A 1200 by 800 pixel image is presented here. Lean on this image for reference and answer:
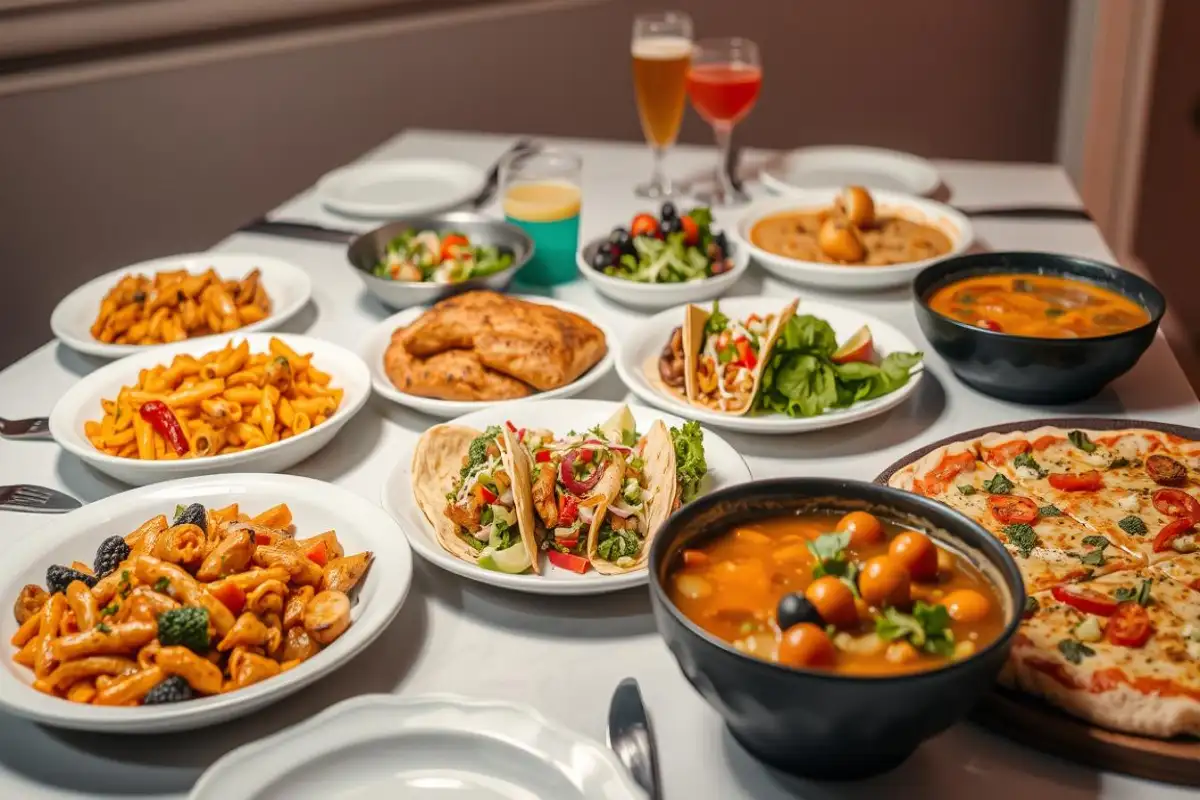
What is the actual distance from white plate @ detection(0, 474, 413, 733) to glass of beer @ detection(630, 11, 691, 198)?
6.90 feet

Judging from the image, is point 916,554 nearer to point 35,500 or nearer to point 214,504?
point 214,504

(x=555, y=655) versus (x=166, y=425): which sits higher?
(x=166, y=425)

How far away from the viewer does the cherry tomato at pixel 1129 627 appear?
1.52m

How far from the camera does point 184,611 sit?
4.96 ft

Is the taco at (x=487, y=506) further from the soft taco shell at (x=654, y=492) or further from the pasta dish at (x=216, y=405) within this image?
the pasta dish at (x=216, y=405)

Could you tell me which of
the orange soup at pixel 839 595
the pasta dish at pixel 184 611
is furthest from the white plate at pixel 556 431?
the orange soup at pixel 839 595

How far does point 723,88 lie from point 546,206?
0.89m

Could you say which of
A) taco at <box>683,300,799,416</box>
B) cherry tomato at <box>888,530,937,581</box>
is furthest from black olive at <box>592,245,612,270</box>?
cherry tomato at <box>888,530,937,581</box>

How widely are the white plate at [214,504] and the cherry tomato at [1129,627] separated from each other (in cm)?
100

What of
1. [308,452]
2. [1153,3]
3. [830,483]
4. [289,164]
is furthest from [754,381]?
[1153,3]

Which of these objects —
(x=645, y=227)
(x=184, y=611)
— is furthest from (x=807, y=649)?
(x=645, y=227)

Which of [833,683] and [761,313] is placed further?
[761,313]

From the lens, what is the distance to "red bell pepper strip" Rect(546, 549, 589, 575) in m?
1.76

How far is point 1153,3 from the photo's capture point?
5.83 metres
